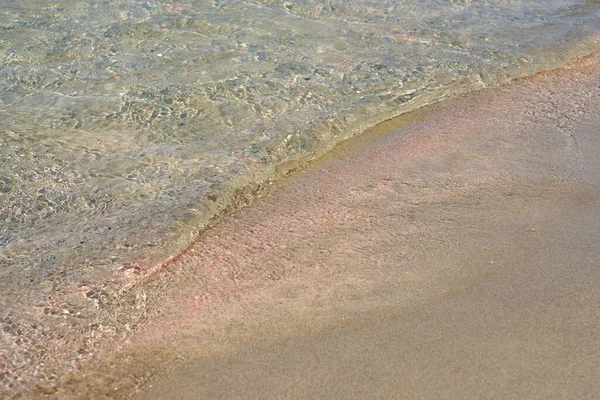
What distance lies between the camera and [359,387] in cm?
265

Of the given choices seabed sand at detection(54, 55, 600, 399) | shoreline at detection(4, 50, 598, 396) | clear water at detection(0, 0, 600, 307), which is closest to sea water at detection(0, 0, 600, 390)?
clear water at detection(0, 0, 600, 307)

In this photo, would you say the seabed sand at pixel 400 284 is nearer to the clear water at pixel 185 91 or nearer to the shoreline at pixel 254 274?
the shoreline at pixel 254 274

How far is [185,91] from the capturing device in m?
5.36

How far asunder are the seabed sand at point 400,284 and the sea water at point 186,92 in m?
0.39

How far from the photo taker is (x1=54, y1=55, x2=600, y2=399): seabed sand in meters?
2.72

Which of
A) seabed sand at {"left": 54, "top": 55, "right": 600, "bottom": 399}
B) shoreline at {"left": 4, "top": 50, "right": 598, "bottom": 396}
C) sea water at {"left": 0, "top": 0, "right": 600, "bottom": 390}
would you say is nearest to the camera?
seabed sand at {"left": 54, "top": 55, "right": 600, "bottom": 399}

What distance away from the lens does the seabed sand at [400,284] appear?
272 centimetres

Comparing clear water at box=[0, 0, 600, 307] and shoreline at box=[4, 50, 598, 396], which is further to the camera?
clear water at box=[0, 0, 600, 307]

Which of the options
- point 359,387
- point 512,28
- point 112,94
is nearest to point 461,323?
point 359,387

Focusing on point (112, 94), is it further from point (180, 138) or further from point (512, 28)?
point (512, 28)

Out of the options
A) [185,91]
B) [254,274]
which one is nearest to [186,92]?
[185,91]

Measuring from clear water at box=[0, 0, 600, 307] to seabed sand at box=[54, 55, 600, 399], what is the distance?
1.28ft

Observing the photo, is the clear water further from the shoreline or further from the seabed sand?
the seabed sand

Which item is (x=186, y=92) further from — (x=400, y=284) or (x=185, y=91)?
(x=400, y=284)
